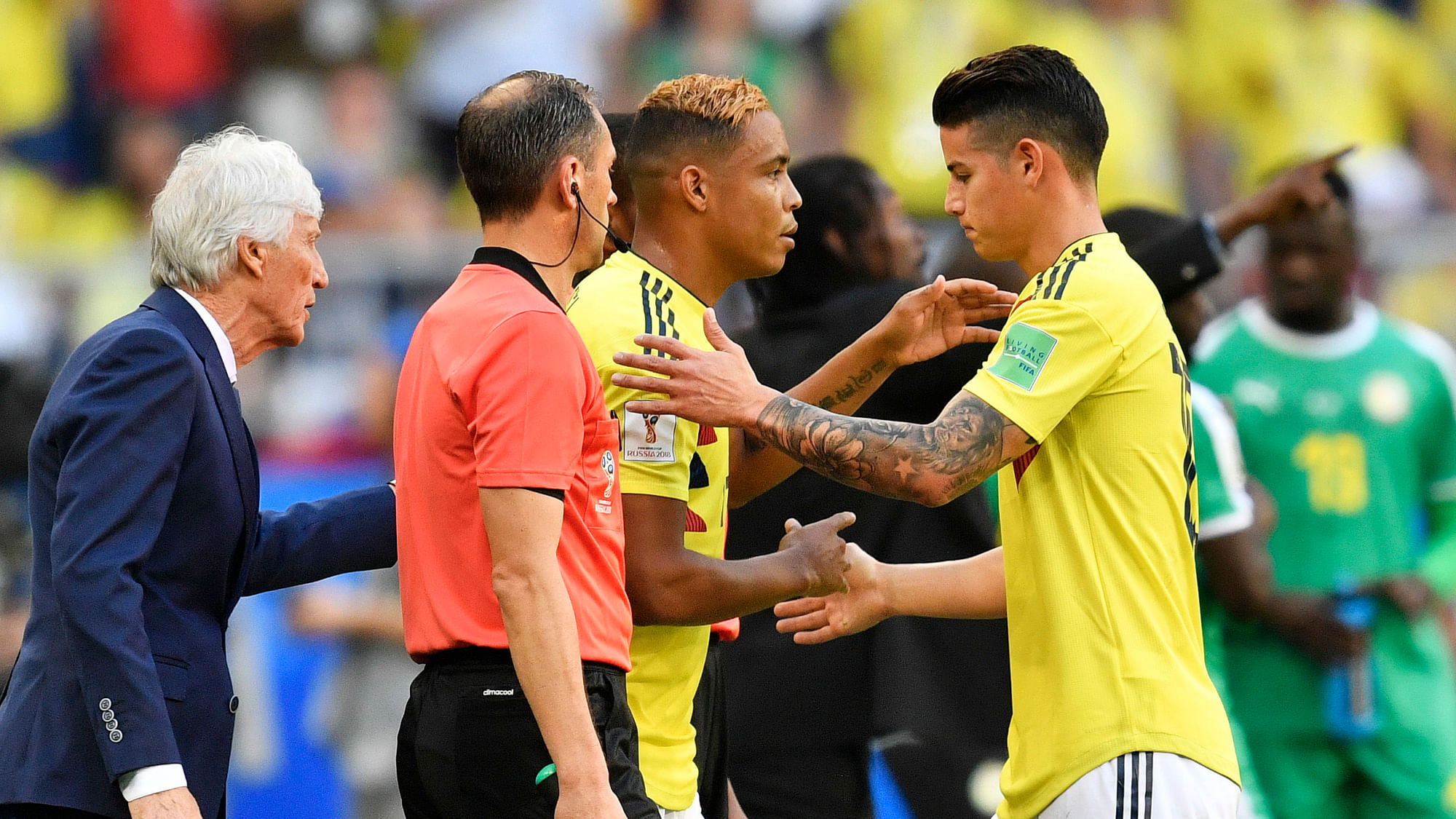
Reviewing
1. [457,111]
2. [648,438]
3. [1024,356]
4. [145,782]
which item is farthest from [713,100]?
[457,111]

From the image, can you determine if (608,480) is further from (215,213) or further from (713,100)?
(713,100)

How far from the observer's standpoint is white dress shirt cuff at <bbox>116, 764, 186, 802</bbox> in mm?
2920

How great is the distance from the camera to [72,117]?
10.3 meters

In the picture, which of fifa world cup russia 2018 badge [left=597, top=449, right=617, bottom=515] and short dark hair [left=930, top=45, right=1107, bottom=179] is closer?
fifa world cup russia 2018 badge [left=597, top=449, right=617, bottom=515]

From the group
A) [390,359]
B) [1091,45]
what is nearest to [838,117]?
[1091,45]

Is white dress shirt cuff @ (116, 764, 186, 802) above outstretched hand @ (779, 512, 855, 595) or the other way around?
the other way around

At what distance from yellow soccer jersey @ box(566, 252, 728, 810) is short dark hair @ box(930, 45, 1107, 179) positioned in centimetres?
75

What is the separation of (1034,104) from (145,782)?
2242 mm

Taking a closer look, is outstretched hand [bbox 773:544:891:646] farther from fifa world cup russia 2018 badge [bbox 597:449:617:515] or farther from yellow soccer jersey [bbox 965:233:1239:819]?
fifa world cup russia 2018 badge [bbox 597:449:617:515]

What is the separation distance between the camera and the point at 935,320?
3955 mm

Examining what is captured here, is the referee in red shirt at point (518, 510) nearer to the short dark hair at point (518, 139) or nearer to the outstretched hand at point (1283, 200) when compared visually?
the short dark hair at point (518, 139)

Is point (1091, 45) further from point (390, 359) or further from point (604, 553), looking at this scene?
point (604, 553)

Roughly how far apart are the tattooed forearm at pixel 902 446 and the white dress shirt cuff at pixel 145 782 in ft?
4.27

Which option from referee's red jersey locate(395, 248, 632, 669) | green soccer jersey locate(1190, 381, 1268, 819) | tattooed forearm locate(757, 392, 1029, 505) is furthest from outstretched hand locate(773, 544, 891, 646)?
green soccer jersey locate(1190, 381, 1268, 819)
